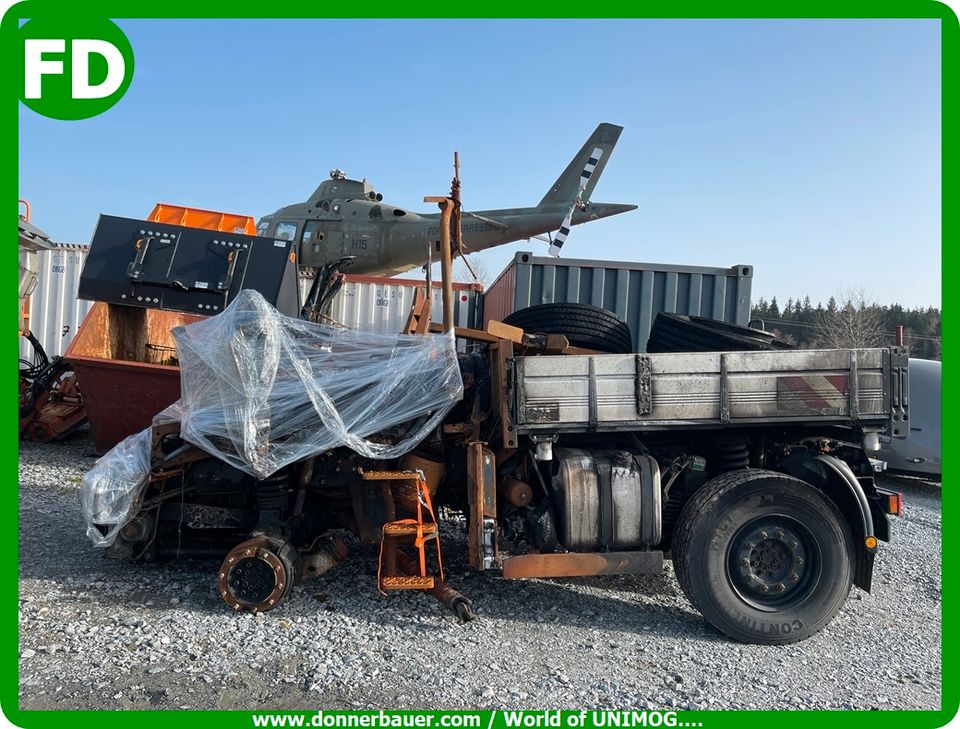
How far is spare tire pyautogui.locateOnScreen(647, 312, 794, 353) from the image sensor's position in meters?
4.82

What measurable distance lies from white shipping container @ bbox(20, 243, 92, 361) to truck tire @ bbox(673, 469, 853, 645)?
11.5 meters

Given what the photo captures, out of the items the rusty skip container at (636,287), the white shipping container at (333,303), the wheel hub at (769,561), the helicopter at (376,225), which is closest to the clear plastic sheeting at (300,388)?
the wheel hub at (769,561)

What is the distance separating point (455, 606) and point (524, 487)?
90 cm

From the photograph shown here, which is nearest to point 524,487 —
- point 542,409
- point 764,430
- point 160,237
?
point 542,409

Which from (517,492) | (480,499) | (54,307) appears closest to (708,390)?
(517,492)

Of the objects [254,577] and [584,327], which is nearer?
[254,577]

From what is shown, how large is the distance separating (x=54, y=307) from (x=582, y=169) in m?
10.5

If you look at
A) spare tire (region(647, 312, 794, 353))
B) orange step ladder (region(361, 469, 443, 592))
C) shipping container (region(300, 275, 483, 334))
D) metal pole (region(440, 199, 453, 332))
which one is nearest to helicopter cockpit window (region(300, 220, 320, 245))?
shipping container (region(300, 275, 483, 334))

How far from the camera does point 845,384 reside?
439 cm

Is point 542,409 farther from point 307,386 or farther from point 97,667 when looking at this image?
point 97,667

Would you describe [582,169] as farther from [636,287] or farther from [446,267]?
[446,267]

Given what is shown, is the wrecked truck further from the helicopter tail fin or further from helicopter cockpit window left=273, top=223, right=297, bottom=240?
the helicopter tail fin

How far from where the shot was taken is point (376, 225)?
514 inches

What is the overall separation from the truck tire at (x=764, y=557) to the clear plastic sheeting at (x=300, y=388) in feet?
6.12
